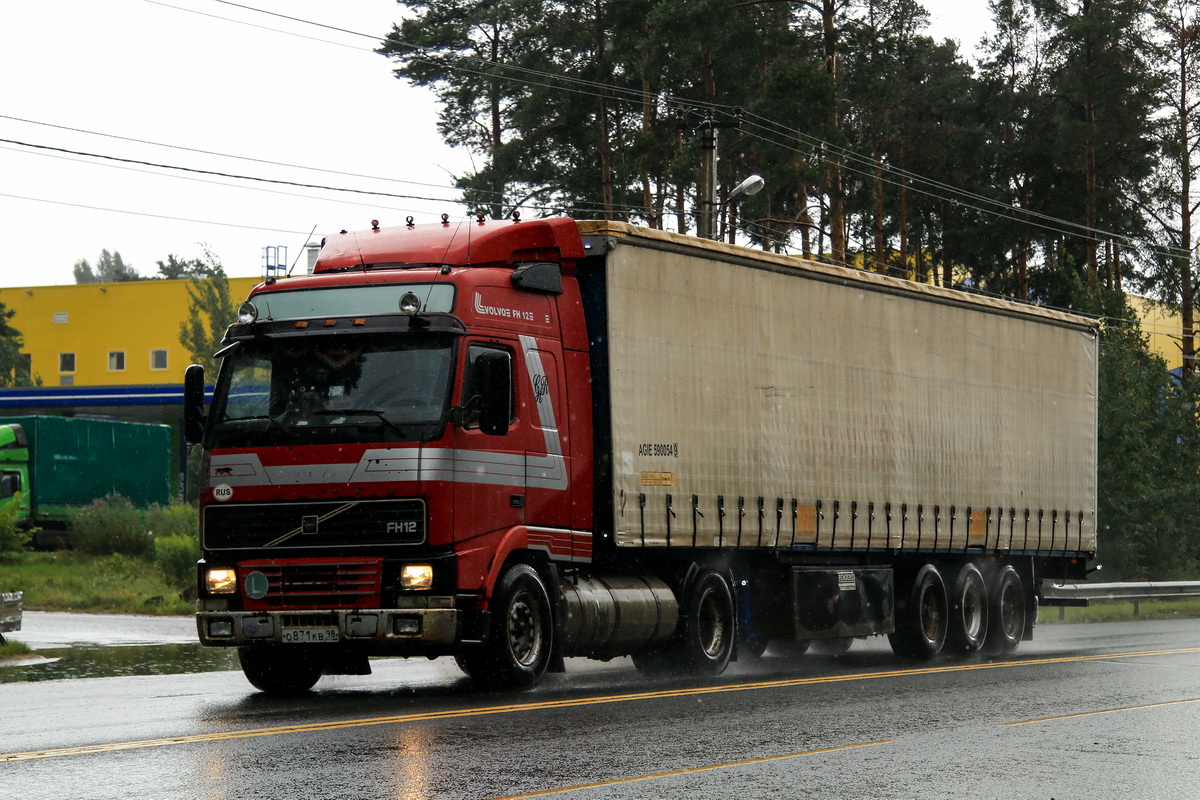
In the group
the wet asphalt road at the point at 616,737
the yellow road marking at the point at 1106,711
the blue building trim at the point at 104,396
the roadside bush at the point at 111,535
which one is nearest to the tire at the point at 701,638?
the wet asphalt road at the point at 616,737

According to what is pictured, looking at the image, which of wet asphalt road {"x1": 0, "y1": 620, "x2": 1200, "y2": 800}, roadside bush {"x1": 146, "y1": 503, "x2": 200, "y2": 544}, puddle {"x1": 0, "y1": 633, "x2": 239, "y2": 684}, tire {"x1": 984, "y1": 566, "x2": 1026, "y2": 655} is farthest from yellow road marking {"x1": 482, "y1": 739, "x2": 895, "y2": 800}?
roadside bush {"x1": 146, "y1": 503, "x2": 200, "y2": 544}

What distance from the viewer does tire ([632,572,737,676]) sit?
15.9 metres

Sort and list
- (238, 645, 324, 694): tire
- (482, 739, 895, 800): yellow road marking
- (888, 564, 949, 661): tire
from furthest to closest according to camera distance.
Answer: (888, 564, 949, 661): tire, (238, 645, 324, 694): tire, (482, 739, 895, 800): yellow road marking

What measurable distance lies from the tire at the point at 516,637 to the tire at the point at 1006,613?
9.08 metres

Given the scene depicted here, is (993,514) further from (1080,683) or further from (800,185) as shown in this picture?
(800,185)

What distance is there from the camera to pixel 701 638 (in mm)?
16156

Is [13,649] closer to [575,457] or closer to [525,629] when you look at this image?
[525,629]

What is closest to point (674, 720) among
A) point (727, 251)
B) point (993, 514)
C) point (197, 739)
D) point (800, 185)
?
point (197, 739)

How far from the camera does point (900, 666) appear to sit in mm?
18250

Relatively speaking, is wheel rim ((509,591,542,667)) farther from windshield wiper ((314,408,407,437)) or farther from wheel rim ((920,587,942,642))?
wheel rim ((920,587,942,642))

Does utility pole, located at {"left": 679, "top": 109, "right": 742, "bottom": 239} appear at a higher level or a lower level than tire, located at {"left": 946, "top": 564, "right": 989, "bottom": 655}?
higher

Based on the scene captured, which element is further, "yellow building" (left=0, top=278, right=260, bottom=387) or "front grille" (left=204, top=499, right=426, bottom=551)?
"yellow building" (left=0, top=278, right=260, bottom=387)

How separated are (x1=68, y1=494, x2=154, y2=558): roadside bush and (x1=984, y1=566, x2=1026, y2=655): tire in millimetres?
20101

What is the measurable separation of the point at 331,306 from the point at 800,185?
109 ft
